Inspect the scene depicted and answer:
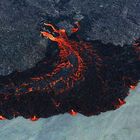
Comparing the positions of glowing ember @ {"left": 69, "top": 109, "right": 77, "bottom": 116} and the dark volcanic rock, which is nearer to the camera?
glowing ember @ {"left": 69, "top": 109, "right": 77, "bottom": 116}

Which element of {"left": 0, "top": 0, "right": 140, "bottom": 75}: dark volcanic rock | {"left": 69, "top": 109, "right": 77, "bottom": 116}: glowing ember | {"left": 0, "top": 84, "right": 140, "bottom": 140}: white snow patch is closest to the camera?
{"left": 0, "top": 84, "right": 140, "bottom": 140}: white snow patch

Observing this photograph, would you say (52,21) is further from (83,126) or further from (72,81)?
(83,126)

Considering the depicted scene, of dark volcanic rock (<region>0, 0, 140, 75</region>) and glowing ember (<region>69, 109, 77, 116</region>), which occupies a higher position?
dark volcanic rock (<region>0, 0, 140, 75</region>)

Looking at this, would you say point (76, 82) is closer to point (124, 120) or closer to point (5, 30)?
point (124, 120)

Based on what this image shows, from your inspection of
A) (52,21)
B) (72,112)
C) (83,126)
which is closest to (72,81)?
(72,112)

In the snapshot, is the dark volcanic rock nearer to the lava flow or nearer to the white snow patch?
the lava flow

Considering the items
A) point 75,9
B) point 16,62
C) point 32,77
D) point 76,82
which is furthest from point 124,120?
point 75,9

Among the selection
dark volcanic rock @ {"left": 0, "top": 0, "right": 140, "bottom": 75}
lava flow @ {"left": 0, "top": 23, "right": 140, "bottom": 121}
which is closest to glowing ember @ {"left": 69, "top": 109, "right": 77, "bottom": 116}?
lava flow @ {"left": 0, "top": 23, "right": 140, "bottom": 121}
